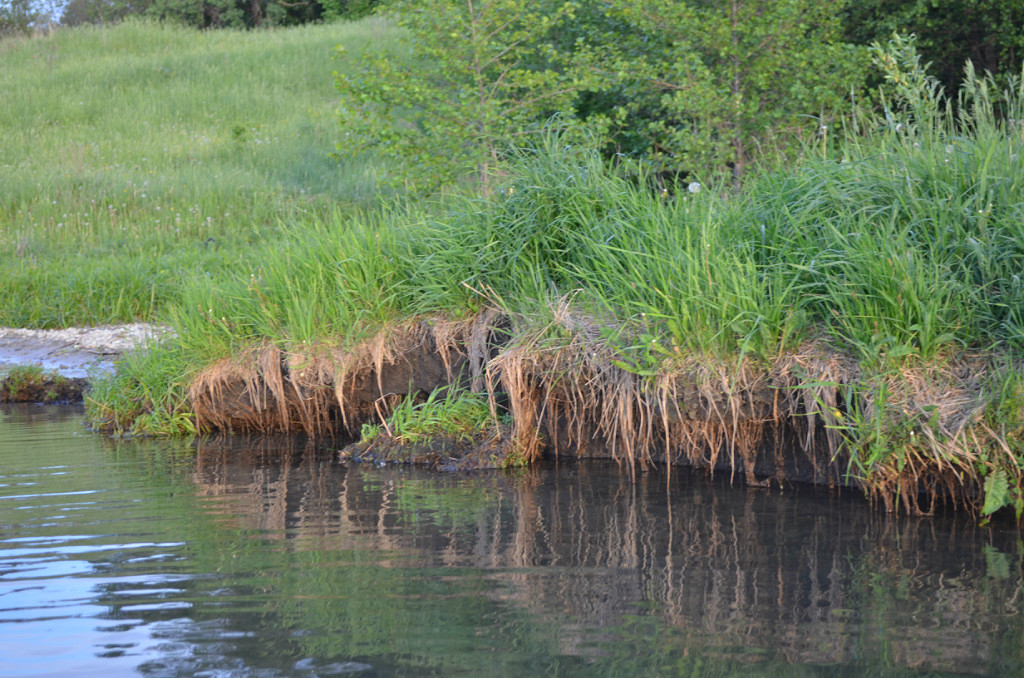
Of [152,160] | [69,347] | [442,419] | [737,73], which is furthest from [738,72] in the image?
[152,160]

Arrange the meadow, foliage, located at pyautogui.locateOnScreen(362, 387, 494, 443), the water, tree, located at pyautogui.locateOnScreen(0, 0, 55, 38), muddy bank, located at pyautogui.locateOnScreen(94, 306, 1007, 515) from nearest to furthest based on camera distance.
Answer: the water < muddy bank, located at pyautogui.locateOnScreen(94, 306, 1007, 515) < the meadow < foliage, located at pyautogui.locateOnScreen(362, 387, 494, 443) < tree, located at pyautogui.locateOnScreen(0, 0, 55, 38)

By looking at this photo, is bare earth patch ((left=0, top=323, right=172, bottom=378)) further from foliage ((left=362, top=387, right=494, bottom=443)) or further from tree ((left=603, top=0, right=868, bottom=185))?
tree ((left=603, top=0, right=868, bottom=185))

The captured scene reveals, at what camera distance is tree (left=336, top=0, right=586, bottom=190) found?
345 inches

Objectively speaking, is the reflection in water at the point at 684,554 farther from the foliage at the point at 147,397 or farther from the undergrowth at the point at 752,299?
the foliage at the point at 147,397

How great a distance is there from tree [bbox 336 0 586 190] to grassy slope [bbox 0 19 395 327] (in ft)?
3.31

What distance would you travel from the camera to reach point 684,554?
147 inches

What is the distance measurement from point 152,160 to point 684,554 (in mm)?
15937

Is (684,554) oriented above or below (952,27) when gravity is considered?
below

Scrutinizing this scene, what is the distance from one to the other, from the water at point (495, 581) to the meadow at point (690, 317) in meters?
0.41

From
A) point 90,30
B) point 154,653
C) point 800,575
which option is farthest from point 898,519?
point 90,30

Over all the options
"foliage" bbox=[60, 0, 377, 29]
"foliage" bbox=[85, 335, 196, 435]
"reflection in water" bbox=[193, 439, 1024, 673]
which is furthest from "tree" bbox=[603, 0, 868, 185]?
"foliage" bbox=[60, 0, 377, 29]

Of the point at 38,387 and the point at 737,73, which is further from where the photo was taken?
the point at 737,73

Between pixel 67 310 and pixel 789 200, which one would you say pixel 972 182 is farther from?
pixel 67 310

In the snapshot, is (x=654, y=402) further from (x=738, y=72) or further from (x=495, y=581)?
(x=738, y=72)
